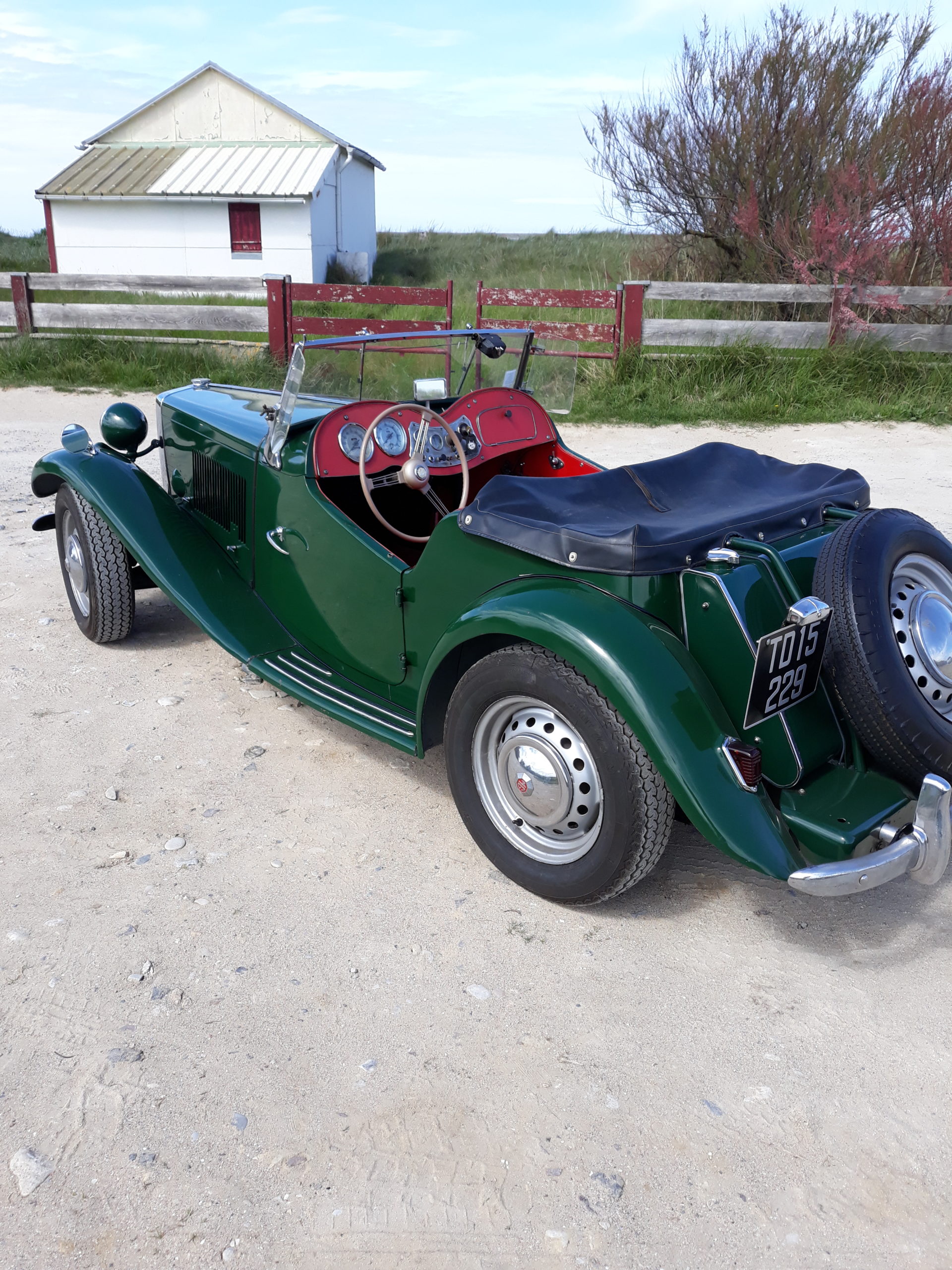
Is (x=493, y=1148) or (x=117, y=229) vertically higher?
(x=117, y=229)

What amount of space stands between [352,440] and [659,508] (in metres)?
1.28

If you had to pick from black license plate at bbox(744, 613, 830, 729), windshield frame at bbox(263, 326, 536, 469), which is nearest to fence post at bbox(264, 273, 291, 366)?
windshield frame at bbox(263, 326, 536, 469)

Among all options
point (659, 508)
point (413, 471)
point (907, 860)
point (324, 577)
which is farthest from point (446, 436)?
point (907, 860)

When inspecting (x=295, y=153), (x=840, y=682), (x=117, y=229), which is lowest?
(x=840, y=682)

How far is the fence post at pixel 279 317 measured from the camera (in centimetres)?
1180

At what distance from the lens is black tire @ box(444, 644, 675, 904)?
2.65m

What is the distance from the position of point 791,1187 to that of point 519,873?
1.16 m

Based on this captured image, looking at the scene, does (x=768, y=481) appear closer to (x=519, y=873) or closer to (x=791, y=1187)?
(x=519, y=873)

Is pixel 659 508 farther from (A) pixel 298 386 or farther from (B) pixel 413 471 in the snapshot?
(A) pixel 298 386

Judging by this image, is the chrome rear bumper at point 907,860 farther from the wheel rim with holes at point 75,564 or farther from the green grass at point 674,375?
the green grass at point 674,375

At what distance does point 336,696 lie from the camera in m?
3.65

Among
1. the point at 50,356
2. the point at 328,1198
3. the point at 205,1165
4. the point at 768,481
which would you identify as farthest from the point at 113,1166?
the point at 50,356

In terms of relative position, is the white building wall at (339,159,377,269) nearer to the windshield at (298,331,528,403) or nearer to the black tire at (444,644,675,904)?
the windshield at (298,331,528,403)

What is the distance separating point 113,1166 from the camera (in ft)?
6.93
